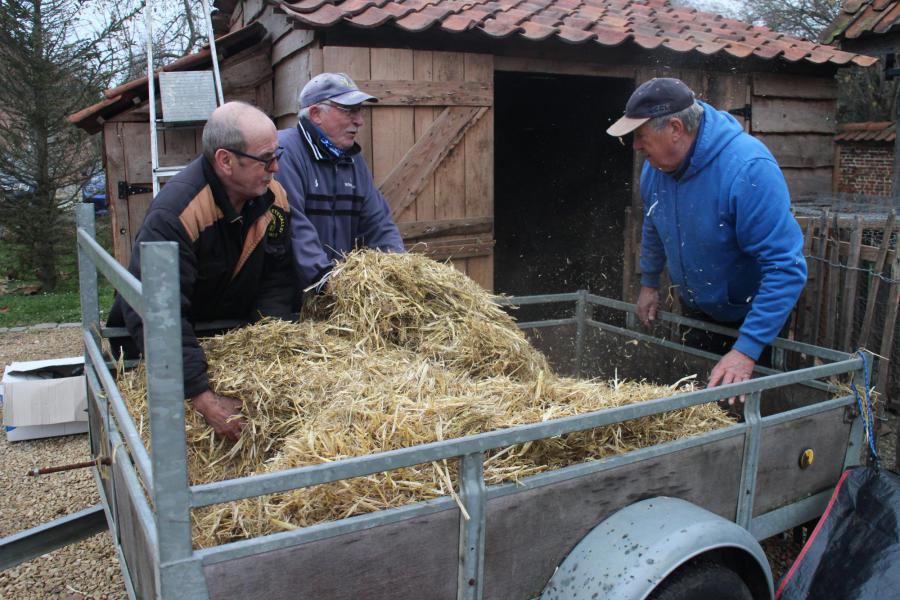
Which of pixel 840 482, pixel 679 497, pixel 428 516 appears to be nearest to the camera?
pixel 428 516

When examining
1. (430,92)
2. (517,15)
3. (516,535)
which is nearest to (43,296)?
(430,92)

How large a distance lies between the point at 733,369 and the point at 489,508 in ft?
5.05

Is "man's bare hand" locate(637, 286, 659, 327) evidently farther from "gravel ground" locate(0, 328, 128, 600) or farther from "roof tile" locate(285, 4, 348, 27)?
"gravel ground" locate(0, 328, 128, 600)

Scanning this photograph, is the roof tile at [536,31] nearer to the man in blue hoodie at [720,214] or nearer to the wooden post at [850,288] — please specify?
the man in blue hoodie at [720,214]

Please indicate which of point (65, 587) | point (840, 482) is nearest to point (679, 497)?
point (840, 482)

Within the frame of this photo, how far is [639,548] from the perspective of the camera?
189cm

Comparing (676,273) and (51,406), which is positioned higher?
(676,273)

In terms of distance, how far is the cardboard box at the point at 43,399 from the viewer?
4938 mm

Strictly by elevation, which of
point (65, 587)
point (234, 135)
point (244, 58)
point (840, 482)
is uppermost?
point (244, 58)

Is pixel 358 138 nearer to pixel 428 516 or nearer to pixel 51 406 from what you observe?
pixel 51 406

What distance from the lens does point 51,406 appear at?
200 inches

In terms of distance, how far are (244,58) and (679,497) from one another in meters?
5.33

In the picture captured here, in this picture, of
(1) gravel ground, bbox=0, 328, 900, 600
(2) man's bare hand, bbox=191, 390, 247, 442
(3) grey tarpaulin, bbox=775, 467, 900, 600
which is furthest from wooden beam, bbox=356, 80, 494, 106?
(3) grey tarpaulin, bbox=775, 467, 900, 600

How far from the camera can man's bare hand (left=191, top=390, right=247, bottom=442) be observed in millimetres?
2285
